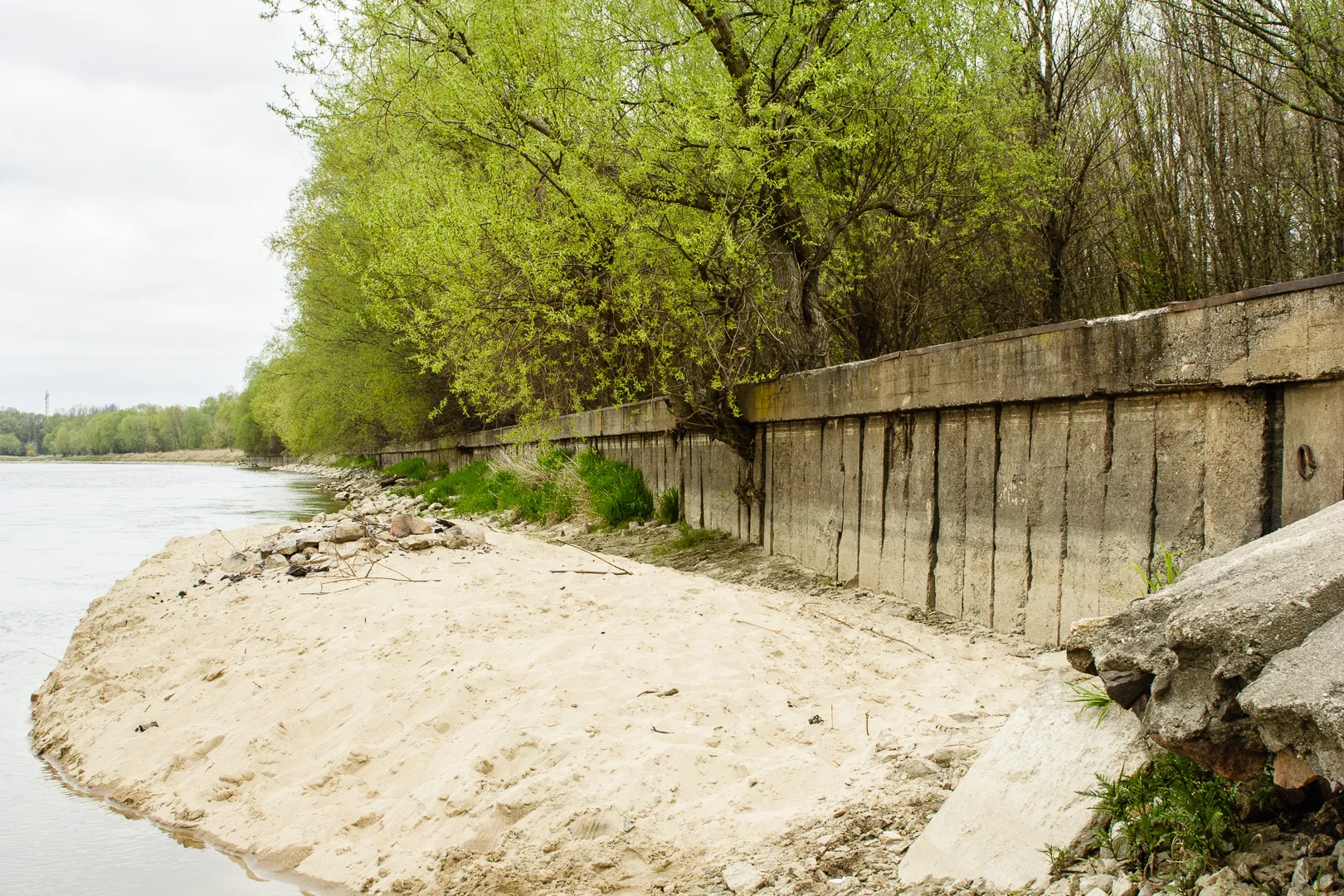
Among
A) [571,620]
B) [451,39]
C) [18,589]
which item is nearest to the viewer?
[571,620]

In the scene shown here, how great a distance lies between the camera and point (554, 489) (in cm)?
1306

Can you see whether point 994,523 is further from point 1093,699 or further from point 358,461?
point 358,461

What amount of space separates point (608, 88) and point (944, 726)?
6.27 meters

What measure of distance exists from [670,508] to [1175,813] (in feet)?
25.4

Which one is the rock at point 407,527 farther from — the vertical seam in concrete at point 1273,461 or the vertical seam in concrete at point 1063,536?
the vertical seam in concrete at point 1273,461

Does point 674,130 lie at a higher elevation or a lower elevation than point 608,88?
lower

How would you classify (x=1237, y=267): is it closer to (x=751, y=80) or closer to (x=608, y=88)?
(x=751, y=80)

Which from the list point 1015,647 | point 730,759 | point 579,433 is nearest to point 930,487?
point 1015,647

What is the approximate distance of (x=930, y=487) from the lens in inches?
229

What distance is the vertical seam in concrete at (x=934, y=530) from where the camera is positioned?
5.74 m

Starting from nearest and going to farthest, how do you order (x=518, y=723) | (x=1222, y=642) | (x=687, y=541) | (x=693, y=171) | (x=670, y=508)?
(x=1222, y=642) → (x=518, y=723) → (x=693, y=171) → (x=687, y=541) → (x=670, y=508)

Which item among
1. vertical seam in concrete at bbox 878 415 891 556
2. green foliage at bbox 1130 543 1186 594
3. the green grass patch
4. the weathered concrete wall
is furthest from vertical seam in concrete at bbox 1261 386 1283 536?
the green grass patch

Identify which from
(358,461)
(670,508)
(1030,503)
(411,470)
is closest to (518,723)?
(1030,503)

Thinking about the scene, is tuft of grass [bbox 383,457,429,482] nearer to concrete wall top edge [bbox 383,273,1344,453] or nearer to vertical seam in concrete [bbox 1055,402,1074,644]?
concrete wall top edge [bbox 383,273,1344,453]
